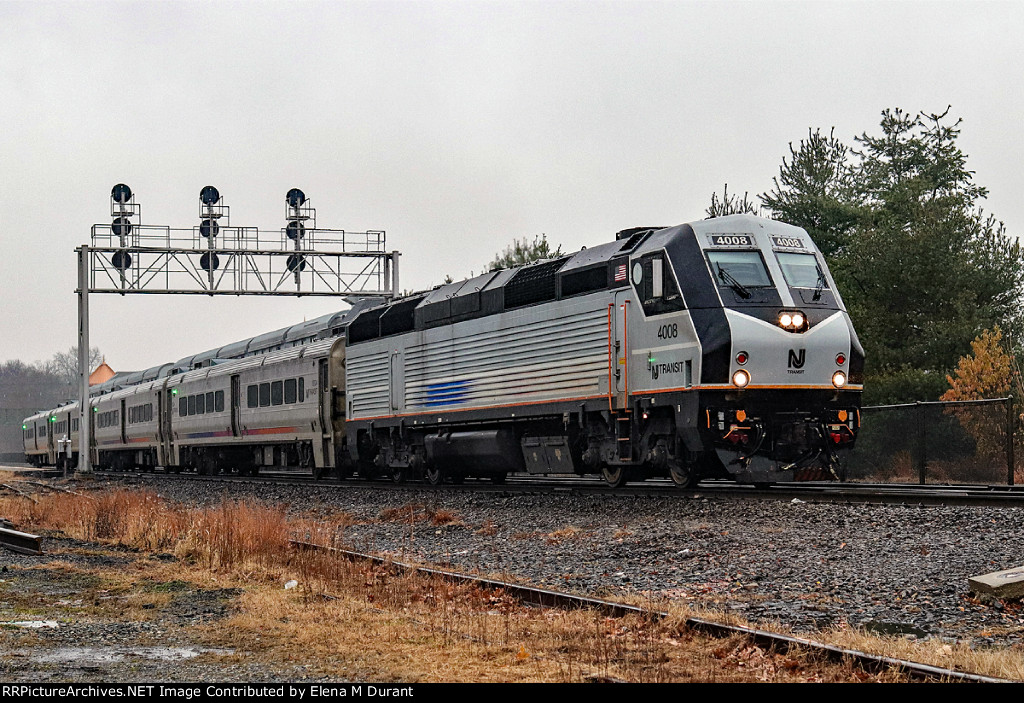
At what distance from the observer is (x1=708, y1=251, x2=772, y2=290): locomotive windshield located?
55.1 feet

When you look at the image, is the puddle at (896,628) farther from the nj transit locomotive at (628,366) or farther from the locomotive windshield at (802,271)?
the locomotive windshield at (802,271)

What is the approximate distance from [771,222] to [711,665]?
1170cm

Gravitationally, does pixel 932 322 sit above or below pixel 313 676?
above

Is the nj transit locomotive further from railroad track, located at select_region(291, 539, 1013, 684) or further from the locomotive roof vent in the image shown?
railroad track, located at select_region(291, 539, 1013, 684)

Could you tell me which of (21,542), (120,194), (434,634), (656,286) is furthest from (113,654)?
(120,194)

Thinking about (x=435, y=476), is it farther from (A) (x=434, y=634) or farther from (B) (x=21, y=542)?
(A) (x=434, y=634)

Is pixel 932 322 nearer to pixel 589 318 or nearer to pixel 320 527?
pixel 589 318

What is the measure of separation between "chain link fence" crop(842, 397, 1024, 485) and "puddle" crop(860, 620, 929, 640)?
42.0 ft

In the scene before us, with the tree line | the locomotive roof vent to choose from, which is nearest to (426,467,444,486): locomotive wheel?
the locomotive roof vent

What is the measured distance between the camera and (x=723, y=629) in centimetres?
795

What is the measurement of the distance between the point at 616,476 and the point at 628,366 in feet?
7.18

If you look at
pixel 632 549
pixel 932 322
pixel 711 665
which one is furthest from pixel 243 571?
pixel 932 322

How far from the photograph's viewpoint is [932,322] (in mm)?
30625

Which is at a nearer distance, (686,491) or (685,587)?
(685,587)
